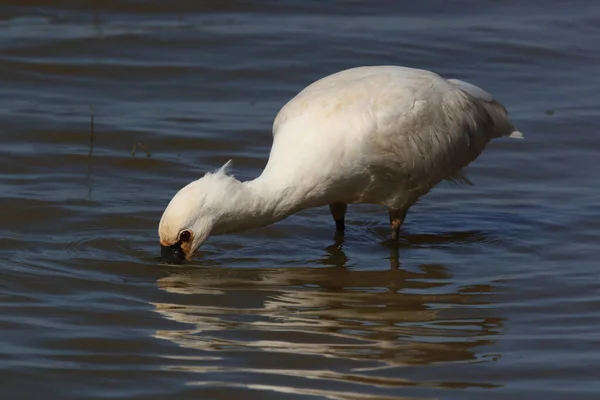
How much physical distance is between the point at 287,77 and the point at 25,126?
3028 mm

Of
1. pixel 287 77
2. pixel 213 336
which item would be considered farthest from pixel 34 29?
pixel 213 336

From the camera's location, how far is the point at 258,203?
8500 mm

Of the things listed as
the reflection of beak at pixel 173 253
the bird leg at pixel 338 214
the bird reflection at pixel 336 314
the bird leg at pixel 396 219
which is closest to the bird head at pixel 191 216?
the reflection of beak at pixel 173 253

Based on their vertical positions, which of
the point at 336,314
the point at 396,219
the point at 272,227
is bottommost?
the point at 336,314

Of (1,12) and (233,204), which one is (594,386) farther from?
(1,12)

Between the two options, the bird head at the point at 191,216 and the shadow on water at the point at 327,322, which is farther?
the bird head at the point at 191,216

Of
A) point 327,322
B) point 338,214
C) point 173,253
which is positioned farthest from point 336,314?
point 338,214

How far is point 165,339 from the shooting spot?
7.05m

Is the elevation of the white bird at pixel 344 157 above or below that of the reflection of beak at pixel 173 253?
above

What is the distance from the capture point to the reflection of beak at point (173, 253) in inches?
328

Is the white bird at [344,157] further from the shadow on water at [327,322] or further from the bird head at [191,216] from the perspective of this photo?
the shadow on water at [327,322]

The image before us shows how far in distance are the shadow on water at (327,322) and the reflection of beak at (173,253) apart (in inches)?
3.4

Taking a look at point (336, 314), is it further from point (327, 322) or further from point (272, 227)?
point (272, 227)

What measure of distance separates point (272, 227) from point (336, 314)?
82.3 inches
